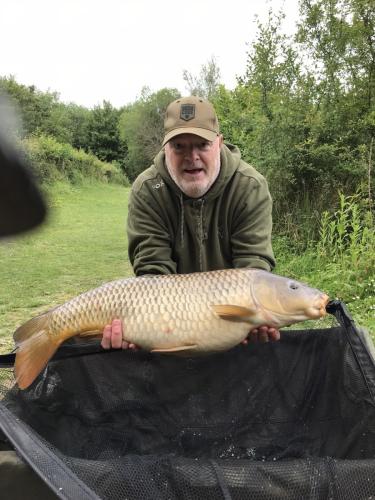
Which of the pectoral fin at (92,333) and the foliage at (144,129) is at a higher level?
the foliage at (144,129)

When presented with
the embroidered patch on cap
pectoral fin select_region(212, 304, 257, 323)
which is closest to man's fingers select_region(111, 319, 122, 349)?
Result: pectoral fin select_region(212, 304, 257, 323)

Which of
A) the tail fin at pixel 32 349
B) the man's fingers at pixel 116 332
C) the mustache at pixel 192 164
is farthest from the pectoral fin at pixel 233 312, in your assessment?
the mustache at pixel 192 164

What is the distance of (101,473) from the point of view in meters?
0.87

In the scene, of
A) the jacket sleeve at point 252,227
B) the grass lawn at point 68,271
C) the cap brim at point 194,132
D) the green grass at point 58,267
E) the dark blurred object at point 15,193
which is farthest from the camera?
the green grass at point 58,267

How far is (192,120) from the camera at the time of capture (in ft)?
5.37

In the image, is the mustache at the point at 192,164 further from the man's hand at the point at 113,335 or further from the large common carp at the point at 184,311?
the man's hand at the point at 113,335

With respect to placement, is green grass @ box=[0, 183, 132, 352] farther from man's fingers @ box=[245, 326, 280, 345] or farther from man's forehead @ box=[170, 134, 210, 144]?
man's fingers @ box=[245, 326, 280, 345]

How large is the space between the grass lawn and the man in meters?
0.33

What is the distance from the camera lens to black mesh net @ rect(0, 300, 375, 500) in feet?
4.01

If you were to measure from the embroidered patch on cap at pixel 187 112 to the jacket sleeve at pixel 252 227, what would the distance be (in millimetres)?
294

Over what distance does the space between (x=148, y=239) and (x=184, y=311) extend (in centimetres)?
56

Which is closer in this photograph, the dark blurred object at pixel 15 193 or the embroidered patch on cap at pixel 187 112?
the dark blurred object at pixel 15 193

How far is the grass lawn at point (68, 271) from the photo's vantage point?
8.03 feet

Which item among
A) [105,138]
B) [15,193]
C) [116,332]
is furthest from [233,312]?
[105,138]
